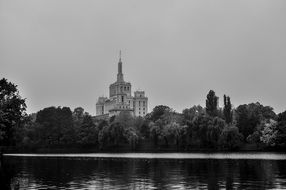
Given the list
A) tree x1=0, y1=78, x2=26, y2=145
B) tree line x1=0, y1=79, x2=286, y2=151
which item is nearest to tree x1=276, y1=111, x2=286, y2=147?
tree line x1=0, y1=79, x2=286, y2=151

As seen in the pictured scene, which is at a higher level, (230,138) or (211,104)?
(211,104)

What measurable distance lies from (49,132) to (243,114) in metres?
59.4

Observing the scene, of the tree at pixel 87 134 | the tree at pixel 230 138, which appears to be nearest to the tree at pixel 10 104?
the tree at pixel 230 138


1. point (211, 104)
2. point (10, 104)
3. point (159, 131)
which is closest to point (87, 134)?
point (159, 131)

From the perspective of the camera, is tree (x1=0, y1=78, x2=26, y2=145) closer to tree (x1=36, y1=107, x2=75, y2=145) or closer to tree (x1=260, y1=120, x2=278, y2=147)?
tree (x1=260, y1=120, x2=278, y2=147)

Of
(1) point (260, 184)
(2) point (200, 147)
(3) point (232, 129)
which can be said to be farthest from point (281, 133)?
(1) point (260, 184)

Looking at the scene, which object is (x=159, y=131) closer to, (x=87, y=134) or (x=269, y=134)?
(x=87, y=134)

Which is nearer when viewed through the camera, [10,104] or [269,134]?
[10,104]

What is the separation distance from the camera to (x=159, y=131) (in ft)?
412

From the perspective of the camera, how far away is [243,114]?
115 metres

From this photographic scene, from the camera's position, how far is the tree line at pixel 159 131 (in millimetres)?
86513

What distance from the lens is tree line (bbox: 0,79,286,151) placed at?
8651 cm

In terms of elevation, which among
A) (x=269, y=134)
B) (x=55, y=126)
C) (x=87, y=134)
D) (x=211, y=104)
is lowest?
(x=269, y=134)

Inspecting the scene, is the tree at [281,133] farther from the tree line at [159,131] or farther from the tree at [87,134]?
the tree at [87,134]
